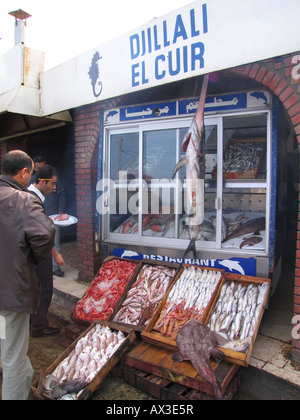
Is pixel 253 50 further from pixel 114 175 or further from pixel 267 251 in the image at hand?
pixel 114 175

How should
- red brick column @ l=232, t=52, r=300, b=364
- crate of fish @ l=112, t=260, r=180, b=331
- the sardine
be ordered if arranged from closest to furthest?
the sardine < red brick column @ l=232, t=52, r=300, b=364 < crate of fish @ l=112, t=260, r=180, b=331

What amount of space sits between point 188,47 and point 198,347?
3233 millimetres

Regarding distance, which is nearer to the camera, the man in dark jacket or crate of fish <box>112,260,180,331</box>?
the man in dark jacket

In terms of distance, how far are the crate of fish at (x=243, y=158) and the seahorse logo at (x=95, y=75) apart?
2094 mm

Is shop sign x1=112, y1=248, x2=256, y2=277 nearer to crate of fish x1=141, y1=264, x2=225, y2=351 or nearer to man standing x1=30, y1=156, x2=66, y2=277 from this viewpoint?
crate of fish x1=141, y1=264, x2=225, y2=351

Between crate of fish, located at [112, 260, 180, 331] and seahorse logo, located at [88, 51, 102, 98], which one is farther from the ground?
seahorse logo, located at [88, 51, 102, 98]

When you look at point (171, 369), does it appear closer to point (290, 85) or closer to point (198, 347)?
point (198, 347)

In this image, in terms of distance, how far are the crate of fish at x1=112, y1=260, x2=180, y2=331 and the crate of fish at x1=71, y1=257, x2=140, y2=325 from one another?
9 cm

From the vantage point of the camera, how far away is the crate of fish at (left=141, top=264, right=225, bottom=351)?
3.47 metres

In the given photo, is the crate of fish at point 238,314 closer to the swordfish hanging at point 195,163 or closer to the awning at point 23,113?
the swordfish hanging at point 195,163

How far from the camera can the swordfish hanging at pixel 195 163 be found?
11.8 ft

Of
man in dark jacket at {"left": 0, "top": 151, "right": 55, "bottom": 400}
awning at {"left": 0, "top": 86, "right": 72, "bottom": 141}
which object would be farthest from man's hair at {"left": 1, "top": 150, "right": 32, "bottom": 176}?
awning at {"left": 0, "top": 86, "right": 72, "bottom": 141}
